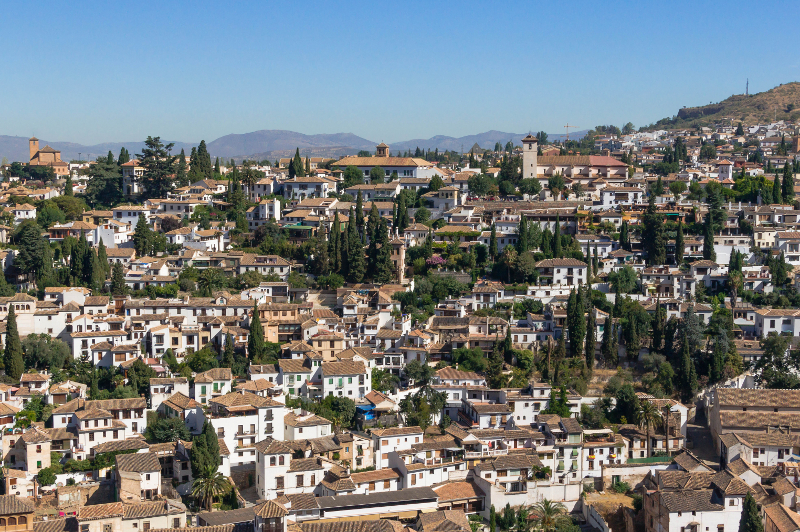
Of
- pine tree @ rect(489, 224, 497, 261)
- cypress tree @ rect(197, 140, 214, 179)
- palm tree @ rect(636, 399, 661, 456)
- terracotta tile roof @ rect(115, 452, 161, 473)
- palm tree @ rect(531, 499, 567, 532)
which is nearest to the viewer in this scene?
terracotta tile roof @ rect(115, 452, 161, 473)

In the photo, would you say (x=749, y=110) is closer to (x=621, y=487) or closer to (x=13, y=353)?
(x=621, y=487)

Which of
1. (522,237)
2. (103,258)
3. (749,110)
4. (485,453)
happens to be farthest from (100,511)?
(749,110)

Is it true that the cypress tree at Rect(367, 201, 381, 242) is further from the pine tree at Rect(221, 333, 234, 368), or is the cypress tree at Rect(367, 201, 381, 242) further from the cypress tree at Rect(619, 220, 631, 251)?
the cypress tree at Rect(619, 220, 631, 251)

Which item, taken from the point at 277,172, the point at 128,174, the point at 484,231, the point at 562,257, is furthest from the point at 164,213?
the point at 562,257

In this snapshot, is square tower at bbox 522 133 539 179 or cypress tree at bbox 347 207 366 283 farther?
square tower at bbox 522 133 539 179

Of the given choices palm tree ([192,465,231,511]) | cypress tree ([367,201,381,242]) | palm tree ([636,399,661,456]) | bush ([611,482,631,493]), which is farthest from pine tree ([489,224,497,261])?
palm tree ([192,465,231,511])

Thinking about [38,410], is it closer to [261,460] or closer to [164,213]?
[261,460]
